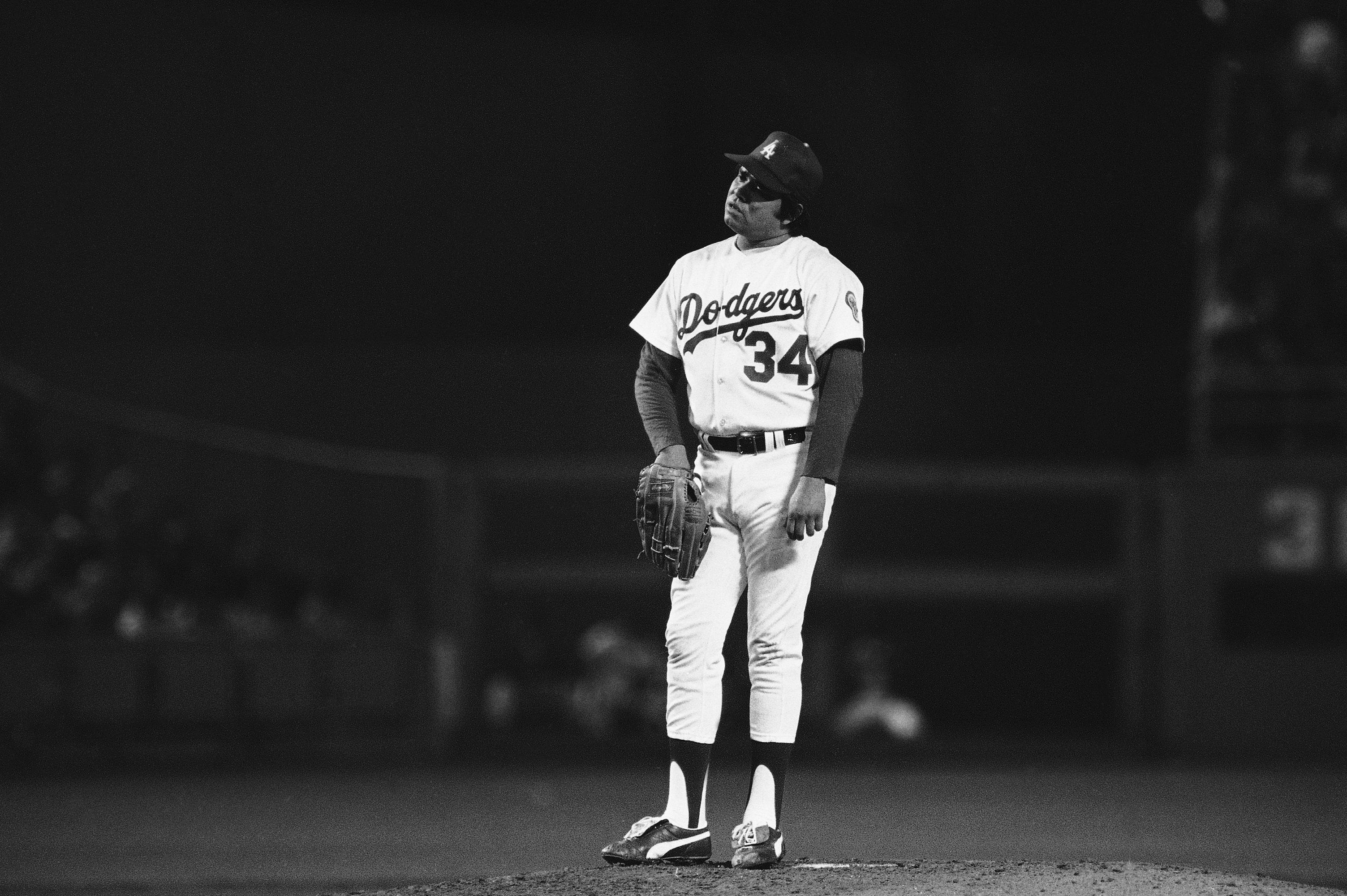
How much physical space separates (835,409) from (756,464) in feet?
0.87

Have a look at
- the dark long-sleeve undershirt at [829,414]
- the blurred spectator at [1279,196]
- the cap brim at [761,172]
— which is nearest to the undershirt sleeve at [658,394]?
the dark long-sleeve undershirt at [829,414]

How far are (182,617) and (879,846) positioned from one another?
182 inches

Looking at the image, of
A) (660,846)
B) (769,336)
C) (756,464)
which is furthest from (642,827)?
(769,336)

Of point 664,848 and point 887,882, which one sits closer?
point 887,882

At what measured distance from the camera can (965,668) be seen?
39.8ft

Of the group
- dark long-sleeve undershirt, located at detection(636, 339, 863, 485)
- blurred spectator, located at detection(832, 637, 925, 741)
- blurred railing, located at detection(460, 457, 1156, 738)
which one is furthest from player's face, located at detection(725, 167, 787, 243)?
blurred spectator, located at detection(832, 637, 925, 741)

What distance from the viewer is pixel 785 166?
13.9ft

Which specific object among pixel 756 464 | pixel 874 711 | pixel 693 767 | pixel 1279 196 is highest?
pixel 1279 196

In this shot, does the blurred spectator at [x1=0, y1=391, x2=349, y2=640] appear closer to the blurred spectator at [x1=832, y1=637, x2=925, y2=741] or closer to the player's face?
the blurred spectator at [x1=832, y1=637, x2=925, y2=741]

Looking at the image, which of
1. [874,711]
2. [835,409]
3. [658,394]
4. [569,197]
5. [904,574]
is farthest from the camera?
[569,197]

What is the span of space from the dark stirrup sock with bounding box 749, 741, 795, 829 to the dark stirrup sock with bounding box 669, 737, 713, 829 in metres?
0.13

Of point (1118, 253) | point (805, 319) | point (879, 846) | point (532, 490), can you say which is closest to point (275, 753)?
point (532, 490)

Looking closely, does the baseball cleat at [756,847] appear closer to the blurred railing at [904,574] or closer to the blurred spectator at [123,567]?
the blurred railing at [904,574]

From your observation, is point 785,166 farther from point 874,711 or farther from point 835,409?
point 874,711
